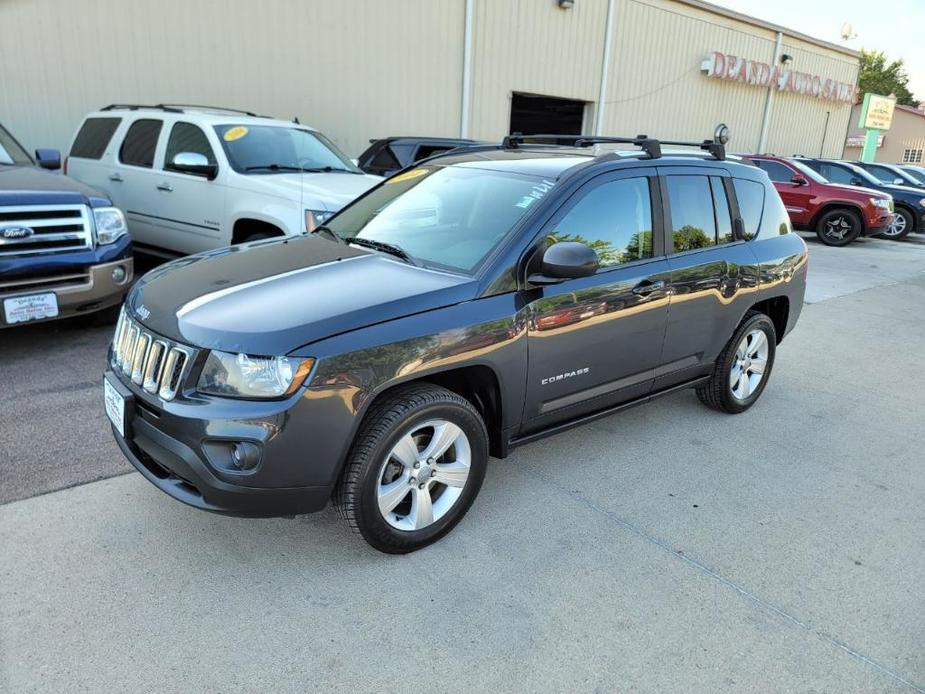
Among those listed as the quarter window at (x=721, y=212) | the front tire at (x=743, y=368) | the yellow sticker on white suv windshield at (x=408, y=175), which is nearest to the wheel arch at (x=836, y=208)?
the front tire at (x=743, y=368)

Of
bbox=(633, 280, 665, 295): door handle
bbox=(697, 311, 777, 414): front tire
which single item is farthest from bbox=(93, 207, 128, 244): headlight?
bbox=(697, 311, 777, 414): front tire

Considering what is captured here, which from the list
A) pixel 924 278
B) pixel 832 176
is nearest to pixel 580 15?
pixel 832 176

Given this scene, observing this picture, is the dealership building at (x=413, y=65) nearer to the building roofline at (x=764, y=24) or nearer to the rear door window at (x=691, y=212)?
the building roofline at (x=764, y=24)

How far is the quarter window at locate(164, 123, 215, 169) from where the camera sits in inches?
274

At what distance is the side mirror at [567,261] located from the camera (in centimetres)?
313

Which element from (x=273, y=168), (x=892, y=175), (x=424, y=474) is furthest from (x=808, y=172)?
(x=424, y=474)

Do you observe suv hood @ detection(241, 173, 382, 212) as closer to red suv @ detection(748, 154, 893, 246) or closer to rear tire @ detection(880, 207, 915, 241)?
red suv @ detection(748, 154, 893, 246)

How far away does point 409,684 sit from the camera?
2.38 metres

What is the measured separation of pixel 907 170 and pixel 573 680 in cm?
2097

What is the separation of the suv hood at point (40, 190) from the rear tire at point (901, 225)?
16.9m

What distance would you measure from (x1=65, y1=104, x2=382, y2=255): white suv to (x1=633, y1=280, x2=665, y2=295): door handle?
10.8 feet

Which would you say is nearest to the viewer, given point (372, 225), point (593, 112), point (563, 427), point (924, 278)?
point (563, 427)

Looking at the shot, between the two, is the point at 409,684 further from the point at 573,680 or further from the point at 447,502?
the point at 447,502

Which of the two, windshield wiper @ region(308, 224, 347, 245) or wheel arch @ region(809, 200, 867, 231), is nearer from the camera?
windshield wiper @ region(308, 224, 347, 245)
